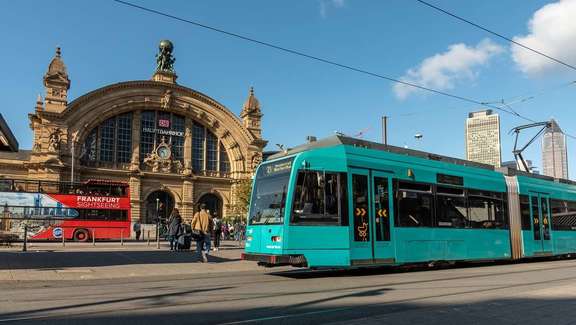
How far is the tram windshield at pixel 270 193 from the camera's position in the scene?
11855 mm

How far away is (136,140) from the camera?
172ft

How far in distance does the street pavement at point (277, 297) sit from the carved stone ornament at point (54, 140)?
1411 inches

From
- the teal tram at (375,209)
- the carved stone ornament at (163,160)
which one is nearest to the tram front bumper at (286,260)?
the teal tram at (375,209)

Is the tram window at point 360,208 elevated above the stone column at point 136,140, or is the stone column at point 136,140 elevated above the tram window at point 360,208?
the stone column at point 136,140

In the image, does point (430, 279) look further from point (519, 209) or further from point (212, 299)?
point (519, 209)

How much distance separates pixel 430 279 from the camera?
1191cm

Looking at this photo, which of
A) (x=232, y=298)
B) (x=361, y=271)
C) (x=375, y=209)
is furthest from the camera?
(x=361, y=271)

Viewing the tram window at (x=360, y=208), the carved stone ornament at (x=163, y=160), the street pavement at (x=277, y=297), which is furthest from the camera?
the carved stone ornament at (x=163, y=160)

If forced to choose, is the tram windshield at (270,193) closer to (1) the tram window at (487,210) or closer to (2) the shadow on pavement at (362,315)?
(2) the shadow on pavement at (362,315)

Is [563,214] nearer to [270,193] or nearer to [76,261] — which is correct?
[270,193]

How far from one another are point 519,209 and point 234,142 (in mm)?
42544

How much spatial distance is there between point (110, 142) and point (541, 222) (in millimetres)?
43110

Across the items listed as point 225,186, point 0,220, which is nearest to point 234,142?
point 225,186

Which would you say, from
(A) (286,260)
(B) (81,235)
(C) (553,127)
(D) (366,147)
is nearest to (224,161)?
(B) (81,235)
